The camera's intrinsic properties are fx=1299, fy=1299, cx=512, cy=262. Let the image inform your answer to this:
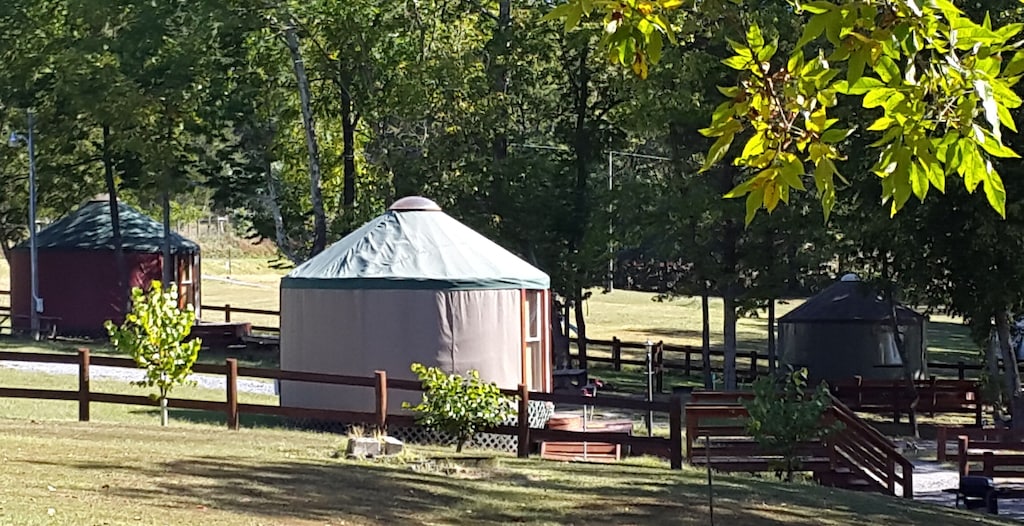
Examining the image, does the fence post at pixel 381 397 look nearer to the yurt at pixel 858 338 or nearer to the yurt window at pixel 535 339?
the yurt window at pixel 535 339

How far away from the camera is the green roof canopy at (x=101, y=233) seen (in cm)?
3073

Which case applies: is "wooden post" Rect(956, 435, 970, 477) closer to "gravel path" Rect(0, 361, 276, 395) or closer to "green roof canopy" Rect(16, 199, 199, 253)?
"gravel path" Rect(0, 361, 276, 395)

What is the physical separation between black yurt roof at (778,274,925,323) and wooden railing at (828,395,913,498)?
10948mm

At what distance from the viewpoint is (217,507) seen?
7945 millimetres

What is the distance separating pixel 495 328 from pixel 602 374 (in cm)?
1346

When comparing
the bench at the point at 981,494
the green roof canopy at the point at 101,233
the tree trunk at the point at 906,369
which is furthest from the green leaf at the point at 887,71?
the green roof canopy at the point at 101,233

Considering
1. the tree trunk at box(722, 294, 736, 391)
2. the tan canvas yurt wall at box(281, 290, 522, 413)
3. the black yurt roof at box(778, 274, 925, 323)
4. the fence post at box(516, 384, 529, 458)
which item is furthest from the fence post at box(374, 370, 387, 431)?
the black yurt roof at box(778, 274, 925, 323)

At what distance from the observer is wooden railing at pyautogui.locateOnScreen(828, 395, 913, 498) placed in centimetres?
1309

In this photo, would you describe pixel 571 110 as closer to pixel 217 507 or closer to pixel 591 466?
pixel 591 466

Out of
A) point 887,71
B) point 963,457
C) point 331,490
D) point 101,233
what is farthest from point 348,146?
point 887,71

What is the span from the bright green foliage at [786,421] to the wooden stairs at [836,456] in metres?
0.18

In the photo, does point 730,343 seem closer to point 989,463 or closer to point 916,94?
point 989,463

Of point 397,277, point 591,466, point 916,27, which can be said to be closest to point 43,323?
point 397,277

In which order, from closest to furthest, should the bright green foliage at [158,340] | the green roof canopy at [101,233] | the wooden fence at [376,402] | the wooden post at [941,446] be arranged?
1. the wooden fence at [376,402]
2. the bright green foliage at [158,340]
3. the wooden post at [941,446]
4. the green roof canopy at [101,233]
